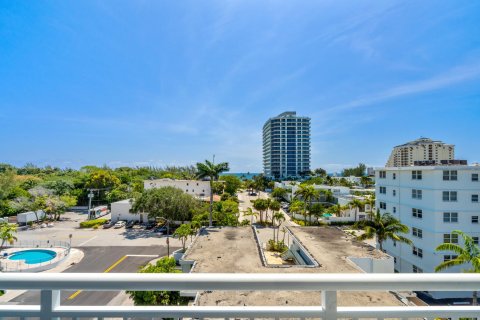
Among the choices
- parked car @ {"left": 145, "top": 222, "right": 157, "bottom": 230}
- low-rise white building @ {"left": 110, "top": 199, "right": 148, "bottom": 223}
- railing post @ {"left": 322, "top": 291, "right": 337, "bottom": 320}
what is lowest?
parked car @ {"left": 145, "top": 222, "right": 157, "bottom": 230}

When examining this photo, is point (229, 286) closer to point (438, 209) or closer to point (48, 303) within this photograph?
point (48, 303)

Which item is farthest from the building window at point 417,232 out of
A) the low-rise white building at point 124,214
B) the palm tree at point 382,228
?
the low-rise white building at point 124,214

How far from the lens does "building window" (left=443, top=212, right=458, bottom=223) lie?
17292mm

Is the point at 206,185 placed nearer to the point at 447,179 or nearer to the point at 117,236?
the point at 117,236

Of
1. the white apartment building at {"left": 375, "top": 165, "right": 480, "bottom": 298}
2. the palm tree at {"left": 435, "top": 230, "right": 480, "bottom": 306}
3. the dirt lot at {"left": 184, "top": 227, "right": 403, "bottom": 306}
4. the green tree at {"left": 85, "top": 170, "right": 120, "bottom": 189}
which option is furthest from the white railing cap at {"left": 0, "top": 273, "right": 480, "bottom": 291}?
the green tree at {"left": 85, "top": 170, "right": 120, "bottom": 189}

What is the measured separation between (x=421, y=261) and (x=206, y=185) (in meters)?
41.4

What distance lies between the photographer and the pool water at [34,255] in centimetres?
2157

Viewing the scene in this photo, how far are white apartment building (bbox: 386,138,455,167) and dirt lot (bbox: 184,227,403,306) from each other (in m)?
26.6

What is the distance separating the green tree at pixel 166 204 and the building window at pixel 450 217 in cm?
2535

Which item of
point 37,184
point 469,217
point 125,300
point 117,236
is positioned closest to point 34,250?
point 117,236

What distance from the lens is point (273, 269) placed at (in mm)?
12234

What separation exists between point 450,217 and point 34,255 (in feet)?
113

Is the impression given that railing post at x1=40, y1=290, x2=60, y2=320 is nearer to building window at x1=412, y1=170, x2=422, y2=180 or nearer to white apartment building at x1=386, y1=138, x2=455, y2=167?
building window at x1=412, y1=170, x2=422, y2=180

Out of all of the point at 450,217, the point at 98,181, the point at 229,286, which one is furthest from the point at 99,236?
the point at 450,217
